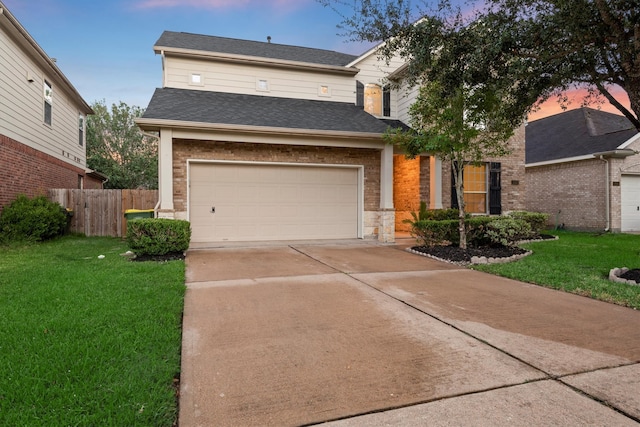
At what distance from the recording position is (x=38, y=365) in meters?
2.67

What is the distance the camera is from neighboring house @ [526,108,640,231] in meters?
14.2

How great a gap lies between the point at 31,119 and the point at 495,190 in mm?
15037

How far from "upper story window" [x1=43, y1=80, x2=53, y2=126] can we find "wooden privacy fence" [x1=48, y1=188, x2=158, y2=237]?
2541 millimetres

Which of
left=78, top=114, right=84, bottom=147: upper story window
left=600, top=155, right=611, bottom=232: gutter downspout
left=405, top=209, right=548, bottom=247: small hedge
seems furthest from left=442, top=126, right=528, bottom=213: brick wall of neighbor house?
left=78, top=114, right=84, bottom=147: upper story window

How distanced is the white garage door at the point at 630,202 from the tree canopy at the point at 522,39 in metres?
9.21

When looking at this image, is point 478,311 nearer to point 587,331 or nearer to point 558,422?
point 587,331

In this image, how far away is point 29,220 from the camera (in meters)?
9.54

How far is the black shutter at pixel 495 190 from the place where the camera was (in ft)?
42.3

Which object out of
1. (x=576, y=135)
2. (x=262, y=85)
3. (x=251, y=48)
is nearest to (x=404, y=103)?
(x=262, y=85)

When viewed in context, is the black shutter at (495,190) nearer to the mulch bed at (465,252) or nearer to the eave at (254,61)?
the mulch bed at (465,252)

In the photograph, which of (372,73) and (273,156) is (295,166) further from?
(372,73)

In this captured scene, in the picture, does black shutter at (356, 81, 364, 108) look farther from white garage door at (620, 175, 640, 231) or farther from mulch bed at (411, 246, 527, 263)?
white garage door at (620, 175, 640, 231)

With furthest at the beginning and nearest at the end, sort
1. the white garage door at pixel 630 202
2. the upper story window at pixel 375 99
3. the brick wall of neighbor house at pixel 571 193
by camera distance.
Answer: the brick wall of neighbor house at pixel 571 193
the white garage door at pixel 630 202
the upper story window at pixel 375 99

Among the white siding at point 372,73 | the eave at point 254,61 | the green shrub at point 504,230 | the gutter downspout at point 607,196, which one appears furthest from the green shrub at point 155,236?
the gutter downspout at point 607,196
